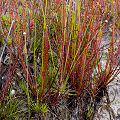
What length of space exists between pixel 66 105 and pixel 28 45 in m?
0.78

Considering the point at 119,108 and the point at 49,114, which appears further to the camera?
the point at 119,108

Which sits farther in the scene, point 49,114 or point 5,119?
point 49,114

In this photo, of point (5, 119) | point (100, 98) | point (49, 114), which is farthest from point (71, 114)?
point (5, 119)

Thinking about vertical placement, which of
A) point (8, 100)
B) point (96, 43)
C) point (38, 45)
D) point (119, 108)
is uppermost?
point (38, 45)

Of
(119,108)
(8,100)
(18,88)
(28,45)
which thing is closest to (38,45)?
(28,45)

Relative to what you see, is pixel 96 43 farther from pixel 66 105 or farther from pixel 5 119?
pixel 5 119

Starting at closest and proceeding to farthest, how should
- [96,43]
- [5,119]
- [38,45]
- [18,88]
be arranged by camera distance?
[5,119] < [96,43] < [18,88] < [38,45]

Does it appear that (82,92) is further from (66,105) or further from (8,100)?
(8,100)

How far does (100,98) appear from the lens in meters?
1.32

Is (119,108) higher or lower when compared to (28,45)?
lower

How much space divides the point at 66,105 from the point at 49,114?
0.17m

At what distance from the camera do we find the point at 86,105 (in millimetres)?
1256

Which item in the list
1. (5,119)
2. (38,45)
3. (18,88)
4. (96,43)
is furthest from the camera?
(38,45)

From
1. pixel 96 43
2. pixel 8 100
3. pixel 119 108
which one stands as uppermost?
pixel 96 43
